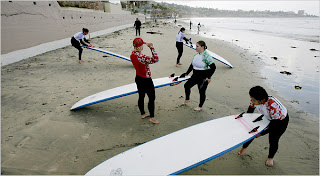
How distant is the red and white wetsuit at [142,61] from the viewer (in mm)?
2783

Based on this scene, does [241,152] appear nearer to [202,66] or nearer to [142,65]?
[202,66]

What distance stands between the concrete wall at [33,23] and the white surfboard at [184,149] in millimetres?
7970

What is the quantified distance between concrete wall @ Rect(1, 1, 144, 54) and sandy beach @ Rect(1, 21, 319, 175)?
1790 millimetres

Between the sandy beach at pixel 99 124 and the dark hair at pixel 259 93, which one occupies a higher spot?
the dark hair at pixel 259 93

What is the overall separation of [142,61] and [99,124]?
170cm

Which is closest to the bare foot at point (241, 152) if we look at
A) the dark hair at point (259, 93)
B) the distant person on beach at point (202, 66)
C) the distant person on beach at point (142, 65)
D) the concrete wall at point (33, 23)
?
the dark hair at point (259, 93)

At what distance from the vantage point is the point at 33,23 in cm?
842

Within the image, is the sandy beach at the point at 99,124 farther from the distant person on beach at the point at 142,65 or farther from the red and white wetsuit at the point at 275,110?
the red and white wetsuit at the point at 275,110

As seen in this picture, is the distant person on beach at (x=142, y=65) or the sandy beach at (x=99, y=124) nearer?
the sandy beach at (x=99, y=124)

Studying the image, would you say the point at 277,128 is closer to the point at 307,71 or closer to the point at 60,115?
the point at 60,115

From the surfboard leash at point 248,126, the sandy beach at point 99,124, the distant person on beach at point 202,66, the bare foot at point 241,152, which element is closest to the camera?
the surfboard leash at point 248,126

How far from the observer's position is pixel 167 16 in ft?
264

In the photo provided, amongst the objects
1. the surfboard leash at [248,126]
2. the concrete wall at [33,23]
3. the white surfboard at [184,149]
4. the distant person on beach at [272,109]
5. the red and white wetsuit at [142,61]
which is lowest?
the white surfboard at [184,149]

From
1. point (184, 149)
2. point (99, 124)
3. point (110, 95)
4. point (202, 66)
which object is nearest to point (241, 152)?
point (184, 149)
